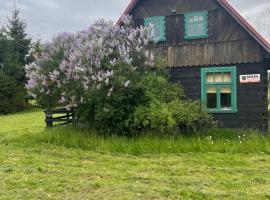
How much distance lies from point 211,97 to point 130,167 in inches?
240

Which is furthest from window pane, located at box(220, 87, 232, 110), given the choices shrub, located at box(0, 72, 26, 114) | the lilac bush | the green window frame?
shrub, located at box(0, 72, 26, 114)

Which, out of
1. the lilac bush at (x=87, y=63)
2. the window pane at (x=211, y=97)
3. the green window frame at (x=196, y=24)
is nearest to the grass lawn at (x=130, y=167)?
the lilac bush at (x=87, y=63)

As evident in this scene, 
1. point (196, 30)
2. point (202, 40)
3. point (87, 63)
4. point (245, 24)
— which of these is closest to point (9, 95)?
point (87, 63)

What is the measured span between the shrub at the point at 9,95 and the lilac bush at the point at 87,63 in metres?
17.2

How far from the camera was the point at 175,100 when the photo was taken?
1128 cm

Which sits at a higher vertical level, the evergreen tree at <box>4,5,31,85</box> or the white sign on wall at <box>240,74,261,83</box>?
the evergreen tree at <box>4,5,31,85</box>

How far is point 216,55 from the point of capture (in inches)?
487

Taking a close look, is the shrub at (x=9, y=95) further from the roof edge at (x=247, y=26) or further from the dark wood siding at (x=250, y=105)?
the roof edge at (x=247, y=26)

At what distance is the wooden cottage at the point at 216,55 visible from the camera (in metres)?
12.0

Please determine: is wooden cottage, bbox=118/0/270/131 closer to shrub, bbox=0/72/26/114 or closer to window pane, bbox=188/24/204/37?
window pane, bbox=188/24/204/37

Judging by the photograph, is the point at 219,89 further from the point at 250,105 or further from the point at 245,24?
the point at 245,24

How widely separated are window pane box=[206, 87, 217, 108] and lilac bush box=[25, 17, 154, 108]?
8.66ft

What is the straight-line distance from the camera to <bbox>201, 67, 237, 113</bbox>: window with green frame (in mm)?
12227

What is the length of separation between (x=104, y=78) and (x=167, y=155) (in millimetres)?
3103
